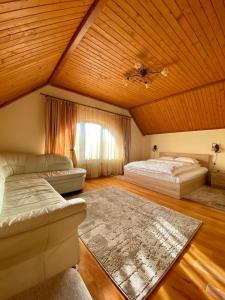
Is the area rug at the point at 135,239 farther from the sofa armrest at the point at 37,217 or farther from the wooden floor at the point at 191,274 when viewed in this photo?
the sofa armrest at the point at 37,217

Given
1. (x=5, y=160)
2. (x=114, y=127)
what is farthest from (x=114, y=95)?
(x=5, y=160)

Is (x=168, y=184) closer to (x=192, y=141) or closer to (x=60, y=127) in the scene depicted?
(x=192, y=141)

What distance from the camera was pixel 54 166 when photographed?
12.1 ft

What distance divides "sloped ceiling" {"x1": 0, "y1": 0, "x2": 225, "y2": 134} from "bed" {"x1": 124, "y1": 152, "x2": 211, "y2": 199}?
5.19ft

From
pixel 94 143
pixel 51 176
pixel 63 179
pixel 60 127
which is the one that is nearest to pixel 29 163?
pixel 51 176

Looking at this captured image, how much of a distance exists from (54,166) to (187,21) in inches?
142

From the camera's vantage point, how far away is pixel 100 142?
5141 millimetres

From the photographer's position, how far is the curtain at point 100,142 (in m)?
4.72

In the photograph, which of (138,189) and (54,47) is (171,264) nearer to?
(138,189)

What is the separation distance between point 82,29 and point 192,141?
14.8 feet

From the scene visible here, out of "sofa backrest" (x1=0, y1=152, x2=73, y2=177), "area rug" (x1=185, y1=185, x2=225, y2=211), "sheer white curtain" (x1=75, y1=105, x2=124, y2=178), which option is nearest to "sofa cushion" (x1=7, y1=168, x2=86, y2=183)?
"sofa backrest" (x1=0, y1=152, x2=73, y2=177)

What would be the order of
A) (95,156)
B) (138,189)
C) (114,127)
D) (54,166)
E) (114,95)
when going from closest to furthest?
(54,166) → (138,189) → (114,95) → (95,156) → (114,127)

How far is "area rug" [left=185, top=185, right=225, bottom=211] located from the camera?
310cm

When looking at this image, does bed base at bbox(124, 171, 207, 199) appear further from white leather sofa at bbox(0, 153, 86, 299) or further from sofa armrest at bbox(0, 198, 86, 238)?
sofa armrest at bbox(0, 198, 86, 238)
